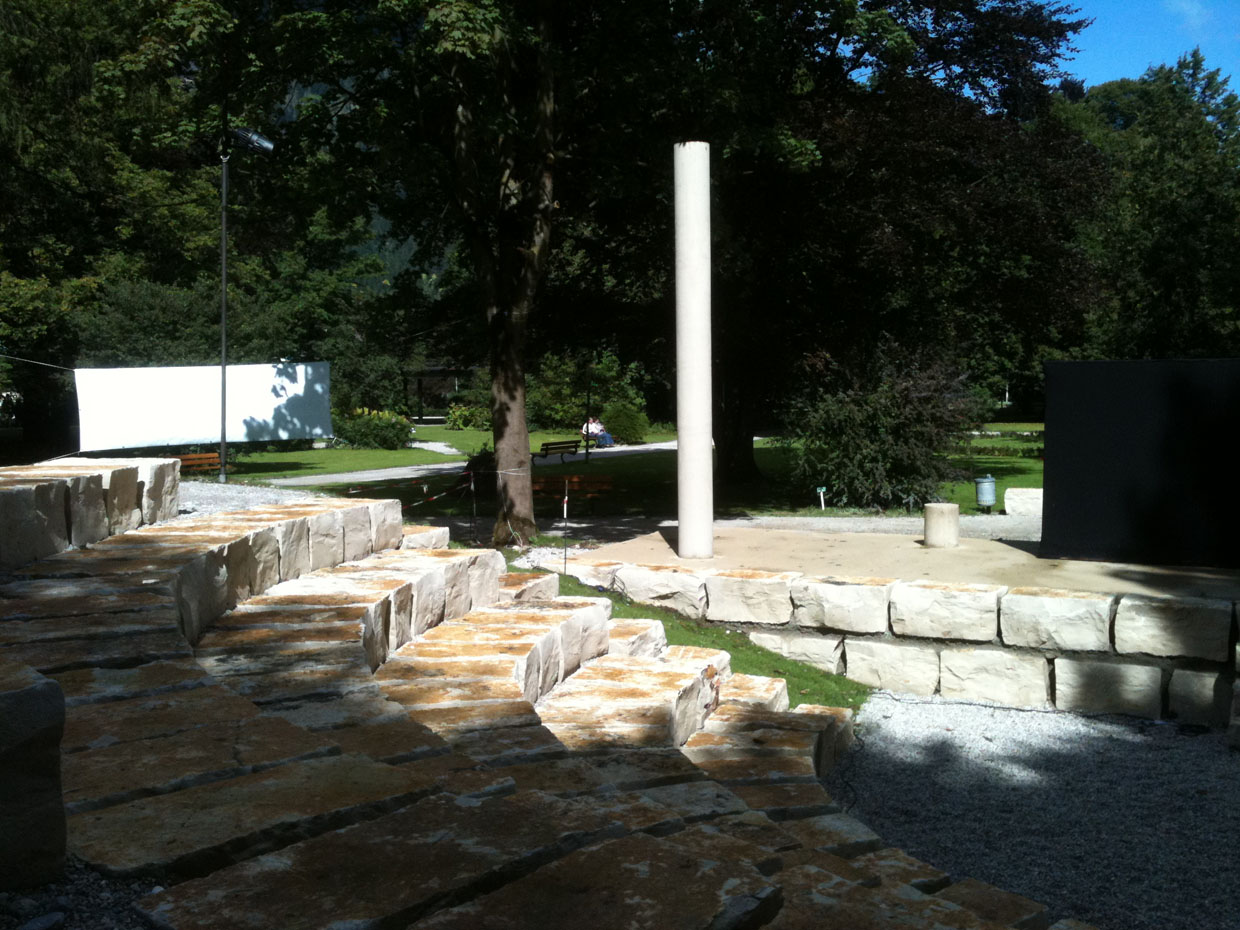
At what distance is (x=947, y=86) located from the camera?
62.1 feet

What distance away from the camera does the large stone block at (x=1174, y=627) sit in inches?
298

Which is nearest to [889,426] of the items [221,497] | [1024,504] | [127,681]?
[1024,504]

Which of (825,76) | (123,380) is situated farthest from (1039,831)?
(123,380)

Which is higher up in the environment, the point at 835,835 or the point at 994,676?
the point at 835,835

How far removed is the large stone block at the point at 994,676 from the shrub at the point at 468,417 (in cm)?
3445

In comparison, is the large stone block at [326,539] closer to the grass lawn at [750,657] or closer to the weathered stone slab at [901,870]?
the grass lawn at [750,657]

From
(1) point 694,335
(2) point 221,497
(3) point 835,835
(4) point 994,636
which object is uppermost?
(1) point 694,335

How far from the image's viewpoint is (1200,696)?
7664mm

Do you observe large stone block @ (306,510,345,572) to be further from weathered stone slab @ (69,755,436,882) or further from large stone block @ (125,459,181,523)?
weathered stone slab @ (69,755,436,882)

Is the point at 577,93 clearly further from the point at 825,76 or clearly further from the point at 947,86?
the point at 947,86

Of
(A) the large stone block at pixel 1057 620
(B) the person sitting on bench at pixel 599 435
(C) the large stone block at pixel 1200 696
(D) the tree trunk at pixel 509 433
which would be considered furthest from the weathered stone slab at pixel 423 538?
(B) the person sitting on bench at pixel 599 435

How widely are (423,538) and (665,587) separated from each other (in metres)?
2.40

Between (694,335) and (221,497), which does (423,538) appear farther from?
(221,497)

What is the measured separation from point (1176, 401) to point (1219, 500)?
95 cm
